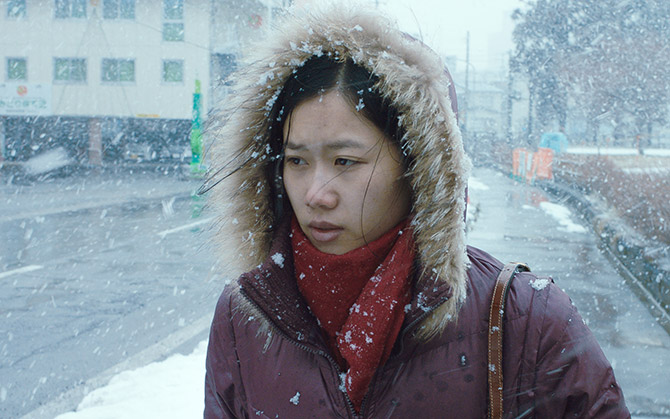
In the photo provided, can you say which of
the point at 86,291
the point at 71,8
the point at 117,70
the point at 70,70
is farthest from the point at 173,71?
the point at 86,291

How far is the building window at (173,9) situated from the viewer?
29.9m

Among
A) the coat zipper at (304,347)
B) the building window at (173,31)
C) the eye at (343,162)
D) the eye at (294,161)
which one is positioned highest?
the building window at (173,31)

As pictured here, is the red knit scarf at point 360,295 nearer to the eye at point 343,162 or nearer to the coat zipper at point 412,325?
the coat zipper at point 412,325

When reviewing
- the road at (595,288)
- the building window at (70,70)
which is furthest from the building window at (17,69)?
the road at (595,288)

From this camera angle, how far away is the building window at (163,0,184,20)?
98.2 feet

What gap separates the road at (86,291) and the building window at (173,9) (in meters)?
19.0

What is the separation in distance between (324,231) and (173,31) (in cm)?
3131

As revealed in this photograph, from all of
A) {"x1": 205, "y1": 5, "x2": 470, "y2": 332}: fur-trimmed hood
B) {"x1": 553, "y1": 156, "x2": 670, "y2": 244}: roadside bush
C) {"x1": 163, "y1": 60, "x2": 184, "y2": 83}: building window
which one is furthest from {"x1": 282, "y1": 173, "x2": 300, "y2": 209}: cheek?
{"x1": 163, "y1": 60, "x2": 184, "y2": 83}: building window

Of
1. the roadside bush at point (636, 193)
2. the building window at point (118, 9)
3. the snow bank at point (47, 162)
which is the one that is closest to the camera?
the roadside bush at point (636, 193)

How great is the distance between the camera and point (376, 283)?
4.36 ft

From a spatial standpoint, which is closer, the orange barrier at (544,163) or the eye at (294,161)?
the eye at (294,161)

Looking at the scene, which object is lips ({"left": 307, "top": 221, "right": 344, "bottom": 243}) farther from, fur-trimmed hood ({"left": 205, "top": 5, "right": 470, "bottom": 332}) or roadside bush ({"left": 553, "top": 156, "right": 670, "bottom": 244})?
roadside bush ({"left": 553, "top": 156, "right": 670, "bottom": 244})

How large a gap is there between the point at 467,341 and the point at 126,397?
3201 mm

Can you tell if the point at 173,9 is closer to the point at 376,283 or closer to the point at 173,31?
the point at 173,31
